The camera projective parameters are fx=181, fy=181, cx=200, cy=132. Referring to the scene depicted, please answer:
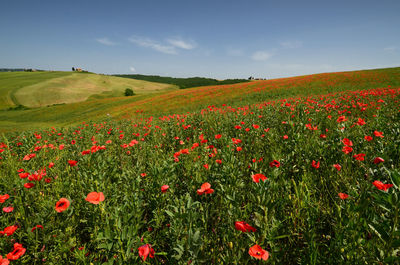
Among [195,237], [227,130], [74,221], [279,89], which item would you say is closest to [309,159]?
[195,237]

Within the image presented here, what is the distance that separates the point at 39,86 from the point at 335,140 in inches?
3248

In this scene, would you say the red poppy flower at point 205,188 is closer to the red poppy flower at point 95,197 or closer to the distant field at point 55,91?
the red poppy flower at point 95,197

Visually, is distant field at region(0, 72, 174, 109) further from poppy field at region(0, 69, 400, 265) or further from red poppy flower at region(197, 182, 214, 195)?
red poppy flower at region(197, 182, 214, 195)

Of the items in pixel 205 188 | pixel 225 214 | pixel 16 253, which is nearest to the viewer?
pixel 16 253

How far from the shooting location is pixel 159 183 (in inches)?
88.7

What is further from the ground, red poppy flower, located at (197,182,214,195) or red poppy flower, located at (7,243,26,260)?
red poppy flower, located at (197,182,214,195)

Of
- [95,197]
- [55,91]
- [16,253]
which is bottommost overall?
[16,253]

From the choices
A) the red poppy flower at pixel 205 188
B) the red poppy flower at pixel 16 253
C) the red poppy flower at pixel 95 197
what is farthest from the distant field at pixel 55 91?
the red poppy flower at pixel 205 188

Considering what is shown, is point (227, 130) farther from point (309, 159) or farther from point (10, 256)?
point (10, 256)

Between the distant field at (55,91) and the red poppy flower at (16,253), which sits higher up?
the distant field at (55,91)


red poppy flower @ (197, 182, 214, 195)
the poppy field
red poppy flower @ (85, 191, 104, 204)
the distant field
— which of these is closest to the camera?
the poppy field

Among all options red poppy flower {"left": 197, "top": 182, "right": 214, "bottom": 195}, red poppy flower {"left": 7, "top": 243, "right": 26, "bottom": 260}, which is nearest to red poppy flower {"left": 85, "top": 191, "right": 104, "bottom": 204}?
red poppy flower {"left": 7, "top": 243, "right": 26, "bottom": 260}

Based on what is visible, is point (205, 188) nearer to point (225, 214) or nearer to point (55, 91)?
point (225, 214)

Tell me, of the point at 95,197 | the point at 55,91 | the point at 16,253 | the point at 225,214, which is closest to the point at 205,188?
the point at 225,214
